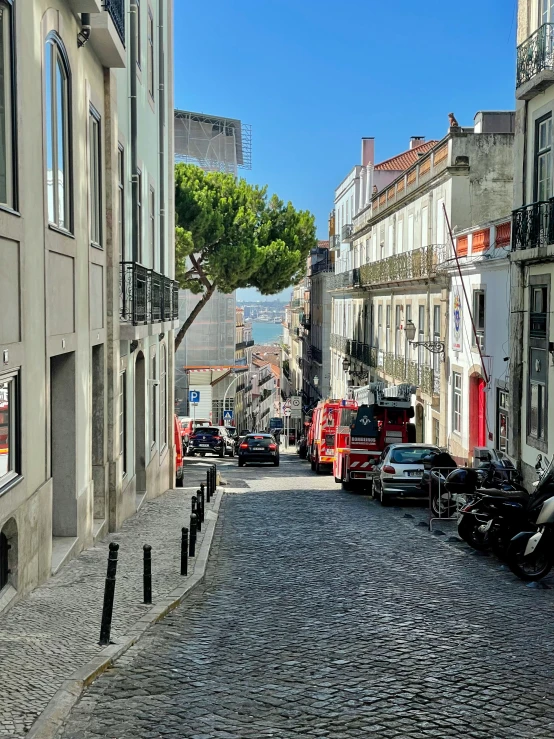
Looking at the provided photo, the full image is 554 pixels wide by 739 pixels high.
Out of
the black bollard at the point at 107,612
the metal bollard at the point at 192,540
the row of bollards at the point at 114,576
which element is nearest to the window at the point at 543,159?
the row of bollards at the point at 114,576

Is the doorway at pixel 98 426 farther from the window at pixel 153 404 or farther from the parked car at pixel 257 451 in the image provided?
the parked car at pixel 257 451

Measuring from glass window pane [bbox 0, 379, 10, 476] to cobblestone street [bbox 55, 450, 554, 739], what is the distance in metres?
2.13

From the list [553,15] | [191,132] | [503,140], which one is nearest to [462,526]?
[553,15]

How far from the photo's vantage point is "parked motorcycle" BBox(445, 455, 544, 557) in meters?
13.4

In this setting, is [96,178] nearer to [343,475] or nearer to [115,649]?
[115,649]

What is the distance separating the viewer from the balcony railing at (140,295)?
1692 centimetres

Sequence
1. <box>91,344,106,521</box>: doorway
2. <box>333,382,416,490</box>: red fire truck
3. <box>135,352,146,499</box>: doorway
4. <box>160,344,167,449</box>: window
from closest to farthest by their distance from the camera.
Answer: <box>91,344,106,521</box>: doorway < <box>135,352,146,499</box>: doorway < <box>160,344,167,449</box>: window < <box>333,382,416,490</box>: red fire truck

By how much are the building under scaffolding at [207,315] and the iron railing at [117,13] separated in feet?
146

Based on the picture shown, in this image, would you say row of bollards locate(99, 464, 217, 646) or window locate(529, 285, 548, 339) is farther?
window locate(529, 285, 548, 339)

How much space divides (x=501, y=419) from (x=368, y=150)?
3889cm

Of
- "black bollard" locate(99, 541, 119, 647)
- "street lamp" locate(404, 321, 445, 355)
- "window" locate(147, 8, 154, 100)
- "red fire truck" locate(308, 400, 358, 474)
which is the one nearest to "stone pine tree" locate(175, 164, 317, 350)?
"red fire truck" locate(308, 400, 358, 474)

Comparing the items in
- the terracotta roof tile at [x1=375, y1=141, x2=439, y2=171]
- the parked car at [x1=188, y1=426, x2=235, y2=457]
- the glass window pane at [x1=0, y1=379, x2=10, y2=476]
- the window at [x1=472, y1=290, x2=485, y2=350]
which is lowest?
the parked car at [x1=188, y1=426, x2=235, y2=457]

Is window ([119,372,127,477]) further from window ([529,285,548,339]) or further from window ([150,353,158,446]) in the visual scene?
window ([529,285,548,339])

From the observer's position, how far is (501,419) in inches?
971
